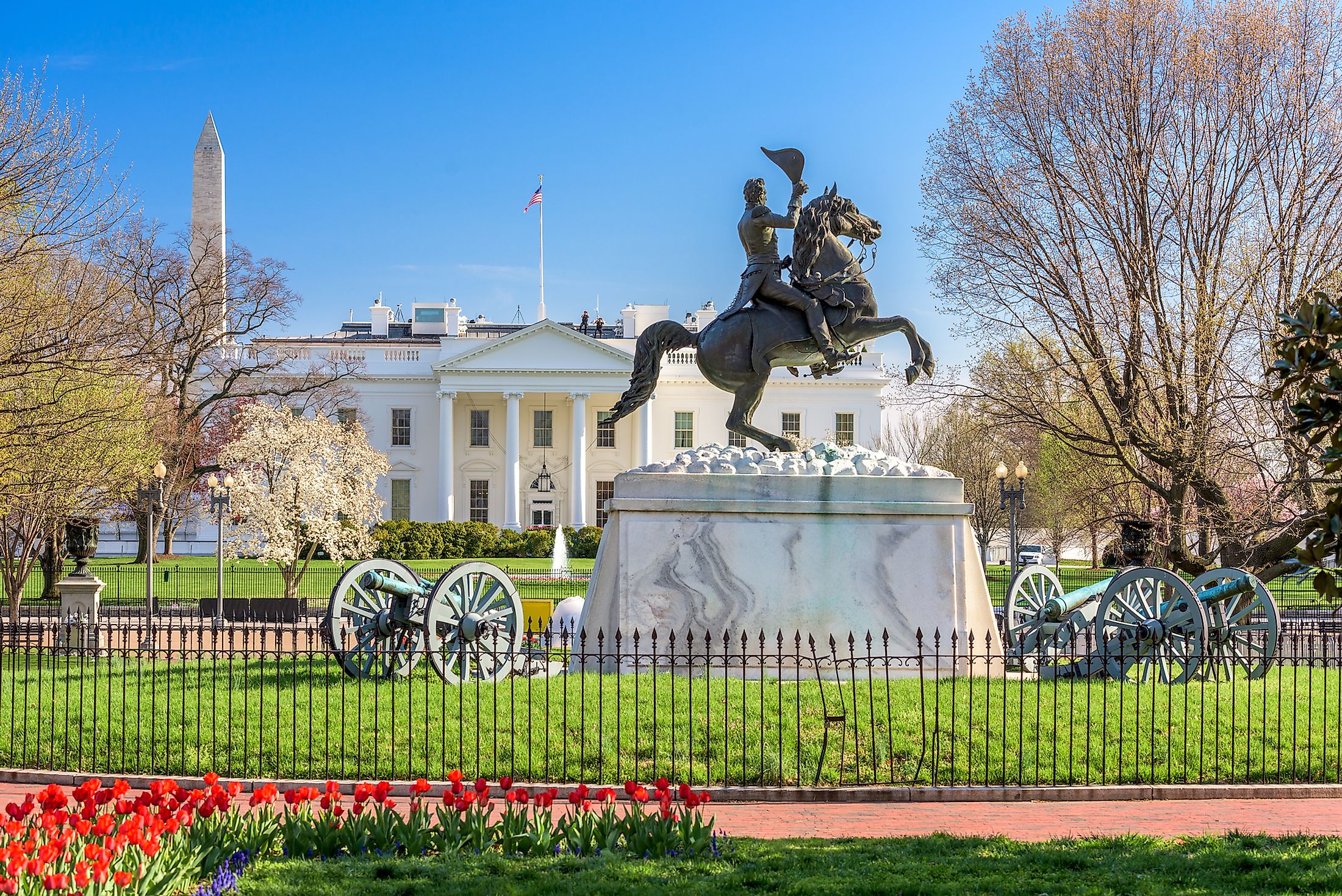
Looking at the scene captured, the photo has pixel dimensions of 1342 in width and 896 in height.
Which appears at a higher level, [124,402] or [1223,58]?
[1223,58]

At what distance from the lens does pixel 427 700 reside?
396 inches

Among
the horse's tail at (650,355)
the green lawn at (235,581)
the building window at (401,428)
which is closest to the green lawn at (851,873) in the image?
the horse's tail at (650,355)

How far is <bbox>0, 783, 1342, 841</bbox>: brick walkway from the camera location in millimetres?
7773

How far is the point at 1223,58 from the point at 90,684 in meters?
18.9

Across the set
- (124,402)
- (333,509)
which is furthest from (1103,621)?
(333,509)

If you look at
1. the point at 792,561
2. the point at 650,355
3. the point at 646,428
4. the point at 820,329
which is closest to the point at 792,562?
the point at 792,561

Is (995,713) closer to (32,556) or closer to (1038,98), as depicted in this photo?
(1038,98)

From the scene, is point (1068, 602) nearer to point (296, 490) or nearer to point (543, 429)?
point (296, 490)

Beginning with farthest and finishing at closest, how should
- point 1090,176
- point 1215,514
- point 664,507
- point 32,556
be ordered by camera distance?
point 32,556 → point 1090,176 → point 1215,514 → point 664,507

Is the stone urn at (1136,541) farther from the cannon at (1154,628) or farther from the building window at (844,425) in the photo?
the building window at (844,425)

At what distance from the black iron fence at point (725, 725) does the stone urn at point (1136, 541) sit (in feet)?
15.6

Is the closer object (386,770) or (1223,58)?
(386,770)

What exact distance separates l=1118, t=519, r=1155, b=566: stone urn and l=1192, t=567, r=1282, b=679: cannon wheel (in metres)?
3.13

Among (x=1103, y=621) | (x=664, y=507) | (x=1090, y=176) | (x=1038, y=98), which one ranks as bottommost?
(x=1103, y=621)
